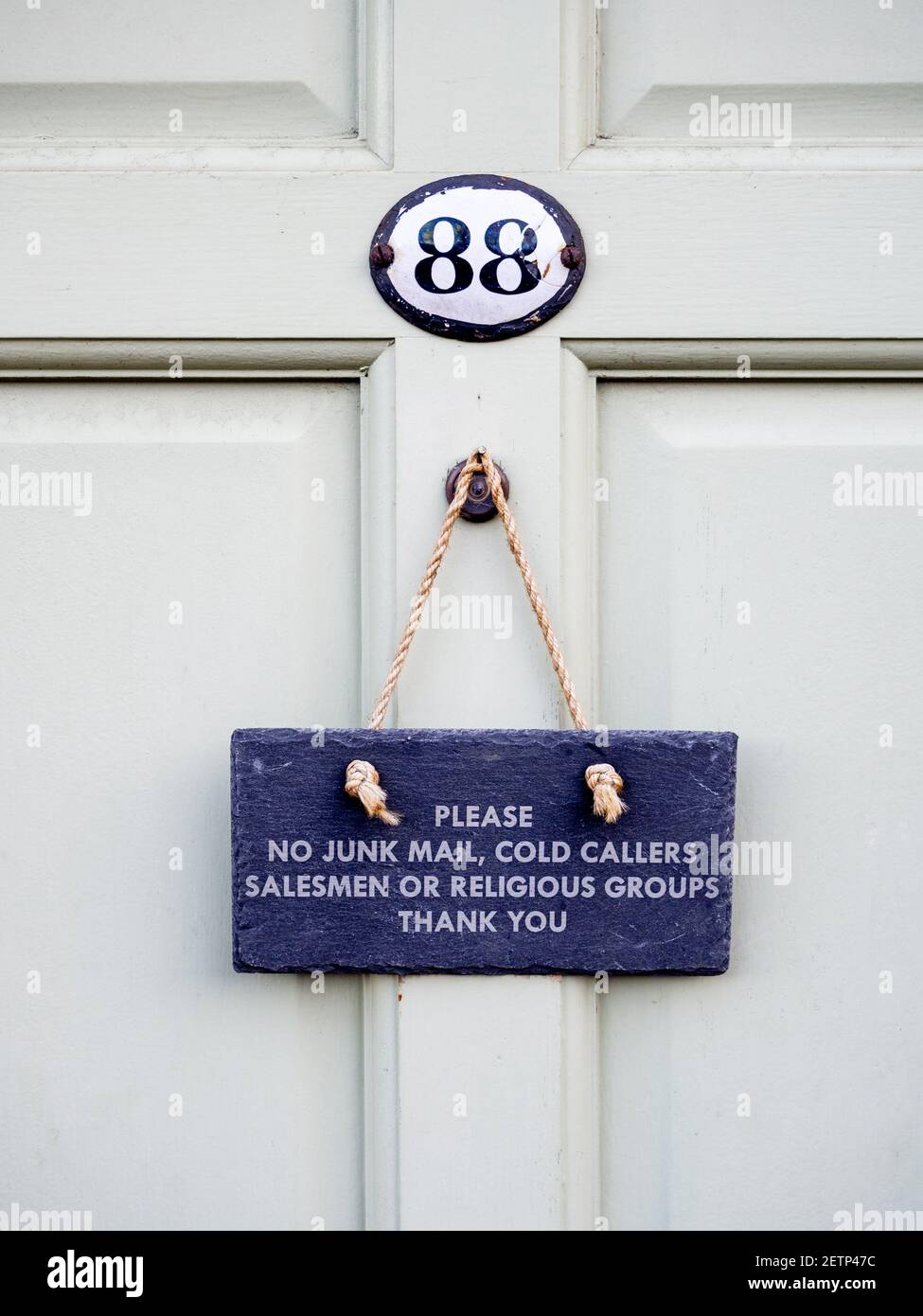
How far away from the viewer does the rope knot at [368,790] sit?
0.62m

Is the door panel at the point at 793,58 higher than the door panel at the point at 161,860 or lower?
higher

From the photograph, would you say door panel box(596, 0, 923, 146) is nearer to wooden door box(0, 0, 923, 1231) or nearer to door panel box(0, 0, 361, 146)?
wooden door box(0, 0, 923, 1231)

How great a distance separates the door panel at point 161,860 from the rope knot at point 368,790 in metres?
0.07

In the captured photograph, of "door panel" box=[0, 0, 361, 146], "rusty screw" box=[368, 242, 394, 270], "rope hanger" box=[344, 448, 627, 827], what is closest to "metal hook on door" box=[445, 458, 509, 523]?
"rope hanger" box=[344, 448, 627, 827]

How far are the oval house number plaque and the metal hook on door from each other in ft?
0.29

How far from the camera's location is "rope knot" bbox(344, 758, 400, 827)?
24.6 inches

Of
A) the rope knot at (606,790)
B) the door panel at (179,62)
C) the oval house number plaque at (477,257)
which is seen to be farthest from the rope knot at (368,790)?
the door panel at (179,62)

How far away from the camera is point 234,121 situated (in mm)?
700

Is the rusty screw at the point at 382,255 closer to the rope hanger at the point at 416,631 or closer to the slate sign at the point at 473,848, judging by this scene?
the rope hanger at the point at 416,631

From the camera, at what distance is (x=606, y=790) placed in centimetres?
62
